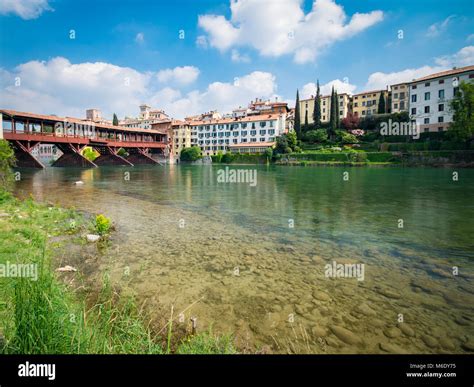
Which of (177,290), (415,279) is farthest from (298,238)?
(177,290)

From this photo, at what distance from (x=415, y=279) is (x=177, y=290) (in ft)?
16.7

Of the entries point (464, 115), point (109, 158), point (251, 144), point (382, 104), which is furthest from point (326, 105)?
point (109, 158)

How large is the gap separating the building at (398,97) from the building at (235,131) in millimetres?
33795

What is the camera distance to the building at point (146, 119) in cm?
13257

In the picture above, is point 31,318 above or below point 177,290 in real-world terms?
above

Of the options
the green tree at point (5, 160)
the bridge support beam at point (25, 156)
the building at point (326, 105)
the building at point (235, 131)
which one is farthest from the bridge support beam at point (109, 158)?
the building at point (326, 105)

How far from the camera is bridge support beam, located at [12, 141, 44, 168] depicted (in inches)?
2048

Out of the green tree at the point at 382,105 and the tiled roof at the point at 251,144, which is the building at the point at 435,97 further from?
the tiled roof at the point at 251,144

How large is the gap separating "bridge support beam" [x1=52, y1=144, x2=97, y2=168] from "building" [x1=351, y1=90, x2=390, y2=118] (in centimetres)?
8260

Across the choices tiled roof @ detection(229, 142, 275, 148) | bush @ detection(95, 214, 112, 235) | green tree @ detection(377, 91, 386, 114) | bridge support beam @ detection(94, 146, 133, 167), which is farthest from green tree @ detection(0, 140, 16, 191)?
green tree @ detection(377, 91, 386, 114)

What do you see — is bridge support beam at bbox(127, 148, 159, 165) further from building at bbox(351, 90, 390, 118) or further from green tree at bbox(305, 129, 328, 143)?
building at bbox(351, 90, 390, 118)

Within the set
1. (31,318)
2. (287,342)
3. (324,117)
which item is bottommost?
(287,342)

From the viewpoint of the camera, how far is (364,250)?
7812mm
